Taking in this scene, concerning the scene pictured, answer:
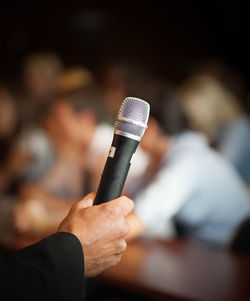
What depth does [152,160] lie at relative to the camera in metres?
1.79

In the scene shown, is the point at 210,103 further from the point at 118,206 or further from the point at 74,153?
the point at 118,206

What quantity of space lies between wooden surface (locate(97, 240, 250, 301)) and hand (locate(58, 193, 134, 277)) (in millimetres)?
494

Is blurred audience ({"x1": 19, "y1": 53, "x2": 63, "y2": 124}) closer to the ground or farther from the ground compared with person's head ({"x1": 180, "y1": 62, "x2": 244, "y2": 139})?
closer to the ground

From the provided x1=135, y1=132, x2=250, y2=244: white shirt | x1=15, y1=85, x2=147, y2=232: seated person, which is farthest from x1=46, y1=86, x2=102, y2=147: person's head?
x1=135, y1=132, x2=250, y2=244: white shirt

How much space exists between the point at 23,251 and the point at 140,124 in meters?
0.25

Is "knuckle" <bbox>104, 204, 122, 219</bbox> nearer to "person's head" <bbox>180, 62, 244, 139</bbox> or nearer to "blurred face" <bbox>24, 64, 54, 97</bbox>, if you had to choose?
"person's head" <bbox>180, 62, 244, 139</bbox>

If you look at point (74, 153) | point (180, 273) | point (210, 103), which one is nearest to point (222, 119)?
point (210, 103)

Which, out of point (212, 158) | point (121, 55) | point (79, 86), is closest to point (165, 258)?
point (212, 158)

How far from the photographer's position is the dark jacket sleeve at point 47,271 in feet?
1.81

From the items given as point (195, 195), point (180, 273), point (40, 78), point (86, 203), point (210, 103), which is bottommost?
point (180, 273)

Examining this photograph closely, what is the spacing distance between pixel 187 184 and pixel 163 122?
0.26 metres

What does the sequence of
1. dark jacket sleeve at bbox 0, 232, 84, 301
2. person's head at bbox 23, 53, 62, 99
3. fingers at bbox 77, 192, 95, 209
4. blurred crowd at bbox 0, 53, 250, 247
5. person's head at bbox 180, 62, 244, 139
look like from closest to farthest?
1. dark jacket sleeve at bbox 0, 232, 84, 301
2. fingers at bbox 77, 192, 95, 209
3. blurred crowd at bbox 0, 53, 250, 247
4. person's head at bbox 180, 62, 244, 139
5. person's head at bbox 23, 53, 62, 99

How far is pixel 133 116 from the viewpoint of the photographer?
0.64 meters

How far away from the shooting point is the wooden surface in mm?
1092
